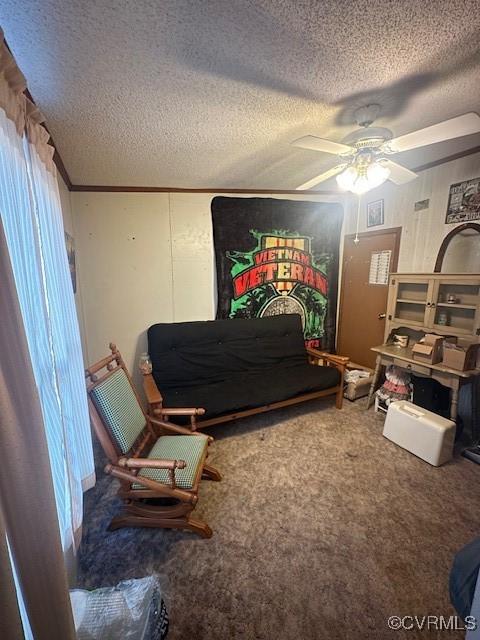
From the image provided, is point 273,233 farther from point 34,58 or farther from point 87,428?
point 87,428

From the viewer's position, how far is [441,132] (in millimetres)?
1300

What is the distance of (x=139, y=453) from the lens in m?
1.69

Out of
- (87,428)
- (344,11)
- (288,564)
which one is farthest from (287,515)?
(344,11)

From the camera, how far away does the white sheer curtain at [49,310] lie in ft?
3.10

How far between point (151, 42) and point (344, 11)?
27.8 inches

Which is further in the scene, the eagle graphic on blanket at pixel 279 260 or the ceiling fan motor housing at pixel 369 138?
the eagle graphic on blanket at pixel 279 260

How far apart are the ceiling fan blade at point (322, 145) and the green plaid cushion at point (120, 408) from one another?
5.71 ft

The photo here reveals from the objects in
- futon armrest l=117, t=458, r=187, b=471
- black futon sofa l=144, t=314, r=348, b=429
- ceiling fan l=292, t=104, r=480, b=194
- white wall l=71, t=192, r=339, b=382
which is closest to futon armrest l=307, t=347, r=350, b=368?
black futon sofa l=144, t=314, r=348, b=429

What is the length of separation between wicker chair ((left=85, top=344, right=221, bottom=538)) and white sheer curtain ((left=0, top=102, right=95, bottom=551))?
132 millimetres

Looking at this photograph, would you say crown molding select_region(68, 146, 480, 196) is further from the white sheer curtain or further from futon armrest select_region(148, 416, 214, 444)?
futon armrest select_region(148, 416, 214, 444)

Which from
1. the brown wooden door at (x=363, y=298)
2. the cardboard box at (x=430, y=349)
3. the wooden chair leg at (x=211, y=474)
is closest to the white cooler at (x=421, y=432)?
the cardboard box at (x=430, y=349)

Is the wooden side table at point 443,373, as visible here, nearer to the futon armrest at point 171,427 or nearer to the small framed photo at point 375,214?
the small framed photo at point 375,214

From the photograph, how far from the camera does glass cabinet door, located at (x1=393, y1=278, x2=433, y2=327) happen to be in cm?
250

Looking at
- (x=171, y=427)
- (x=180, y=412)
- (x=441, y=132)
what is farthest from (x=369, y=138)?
(x=171, y=427)
